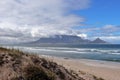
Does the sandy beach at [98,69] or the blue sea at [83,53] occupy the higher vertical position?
the blue sea at [83,53]

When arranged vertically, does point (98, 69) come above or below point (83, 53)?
below

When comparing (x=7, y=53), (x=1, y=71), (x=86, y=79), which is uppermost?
(x=7, y=53)

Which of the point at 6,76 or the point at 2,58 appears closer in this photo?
the point at 6,76

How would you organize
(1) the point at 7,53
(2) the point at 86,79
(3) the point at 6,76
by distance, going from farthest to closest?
(2) the point at 86,79, (1) the point at 7,53, (3) the point at 6,76

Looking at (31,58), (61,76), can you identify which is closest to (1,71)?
(31,58)

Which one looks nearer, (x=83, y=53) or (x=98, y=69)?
(x=98, y=69)

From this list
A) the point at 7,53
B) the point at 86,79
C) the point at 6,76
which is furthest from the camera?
the point at 86,79

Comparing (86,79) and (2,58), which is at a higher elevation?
(2,58)

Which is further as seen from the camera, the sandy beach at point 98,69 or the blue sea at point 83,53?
the blue sea at point 83,53

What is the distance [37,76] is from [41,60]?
1.54 m

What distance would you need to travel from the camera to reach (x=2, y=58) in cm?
823

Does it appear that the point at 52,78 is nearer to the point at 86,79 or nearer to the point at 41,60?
the point at 41,60

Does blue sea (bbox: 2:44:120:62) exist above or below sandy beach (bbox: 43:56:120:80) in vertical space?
above

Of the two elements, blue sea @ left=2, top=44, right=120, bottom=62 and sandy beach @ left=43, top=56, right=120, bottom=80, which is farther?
blue sea @ left=2, top=44, right=120, bottom=62
